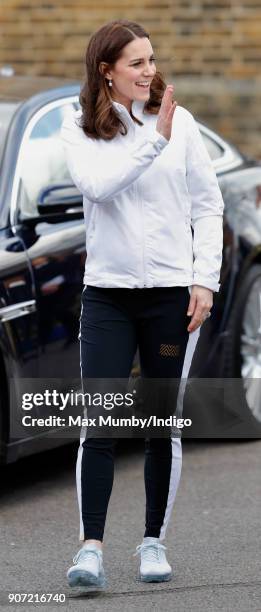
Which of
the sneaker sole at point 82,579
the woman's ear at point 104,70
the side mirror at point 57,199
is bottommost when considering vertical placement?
the sneaker sole at point 82,579

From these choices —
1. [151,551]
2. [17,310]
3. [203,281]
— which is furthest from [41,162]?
[151,551]

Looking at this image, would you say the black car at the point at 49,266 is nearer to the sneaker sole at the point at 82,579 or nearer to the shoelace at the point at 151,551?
the shoelace at the point at 151,551

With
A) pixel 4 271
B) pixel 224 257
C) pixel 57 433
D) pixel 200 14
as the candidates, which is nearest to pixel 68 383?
pixel 57 433

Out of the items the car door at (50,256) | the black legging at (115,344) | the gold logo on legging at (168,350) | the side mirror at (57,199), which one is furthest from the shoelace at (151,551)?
the side mirror at (57,199)

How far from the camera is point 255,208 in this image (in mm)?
6945

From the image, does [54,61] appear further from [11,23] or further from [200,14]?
[200,14]

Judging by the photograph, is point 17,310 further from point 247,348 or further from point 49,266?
point 247,348

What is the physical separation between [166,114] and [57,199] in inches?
59.8

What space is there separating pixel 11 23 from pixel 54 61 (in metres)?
0.46

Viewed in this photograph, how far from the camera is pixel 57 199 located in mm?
5812

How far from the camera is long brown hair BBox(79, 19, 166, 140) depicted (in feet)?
14.5

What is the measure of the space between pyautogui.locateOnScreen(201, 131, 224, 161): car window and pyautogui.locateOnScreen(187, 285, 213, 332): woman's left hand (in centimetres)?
253

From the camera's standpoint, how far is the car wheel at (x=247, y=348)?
6766 mm

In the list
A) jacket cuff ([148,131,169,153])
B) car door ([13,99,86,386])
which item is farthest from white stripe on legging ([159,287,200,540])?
car door ([13,99,86,386])
